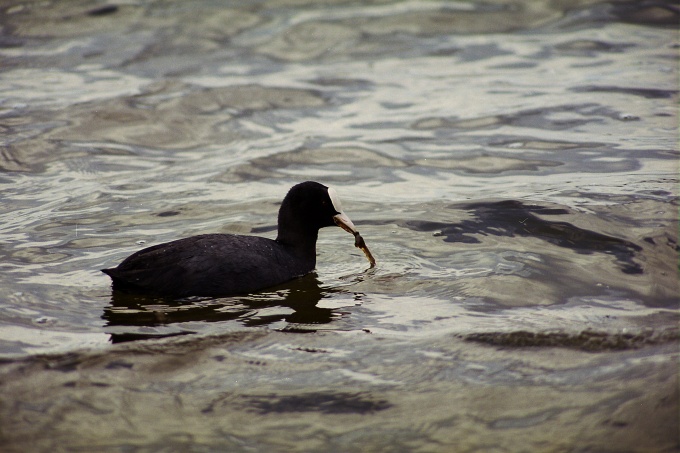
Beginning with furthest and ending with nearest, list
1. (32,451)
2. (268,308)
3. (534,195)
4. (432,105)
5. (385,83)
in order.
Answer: (385,83), (432,105), (534,195), (268,308), (32,451)

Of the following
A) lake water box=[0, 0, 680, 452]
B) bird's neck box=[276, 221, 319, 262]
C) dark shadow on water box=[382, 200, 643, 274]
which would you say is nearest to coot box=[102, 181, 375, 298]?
bird's neck box=[276, 221, 319, 262]

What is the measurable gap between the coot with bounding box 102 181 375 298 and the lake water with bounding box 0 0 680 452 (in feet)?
0.41

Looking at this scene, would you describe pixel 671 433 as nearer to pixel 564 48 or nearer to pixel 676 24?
pixel 564 48

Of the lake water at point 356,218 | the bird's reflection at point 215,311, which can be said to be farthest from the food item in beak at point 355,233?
the bird's reflection at point 215,311

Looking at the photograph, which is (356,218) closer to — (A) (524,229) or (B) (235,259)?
(A) (524,229)

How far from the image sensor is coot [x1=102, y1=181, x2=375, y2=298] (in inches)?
238

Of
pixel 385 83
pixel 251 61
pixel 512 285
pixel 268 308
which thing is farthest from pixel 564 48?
pixel 268 308

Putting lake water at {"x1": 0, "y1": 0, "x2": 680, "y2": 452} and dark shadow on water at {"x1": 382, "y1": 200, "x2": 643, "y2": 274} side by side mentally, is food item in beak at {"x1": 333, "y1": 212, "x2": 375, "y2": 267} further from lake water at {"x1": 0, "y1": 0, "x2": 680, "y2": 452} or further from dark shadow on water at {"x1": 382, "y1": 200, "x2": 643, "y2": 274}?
dark shadow on water at {"x1": 382, "y1": 200, "x2": 643, "y2": 274}

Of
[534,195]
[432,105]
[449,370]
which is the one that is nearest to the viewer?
[449,370]

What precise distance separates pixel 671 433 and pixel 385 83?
9.19m

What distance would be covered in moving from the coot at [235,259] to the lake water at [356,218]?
124 millimetres

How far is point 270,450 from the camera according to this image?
4102 mm

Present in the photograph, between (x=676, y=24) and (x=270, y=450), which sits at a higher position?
(x=676, y=24)

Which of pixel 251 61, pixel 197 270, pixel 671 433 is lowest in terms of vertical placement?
pixel 671 433
